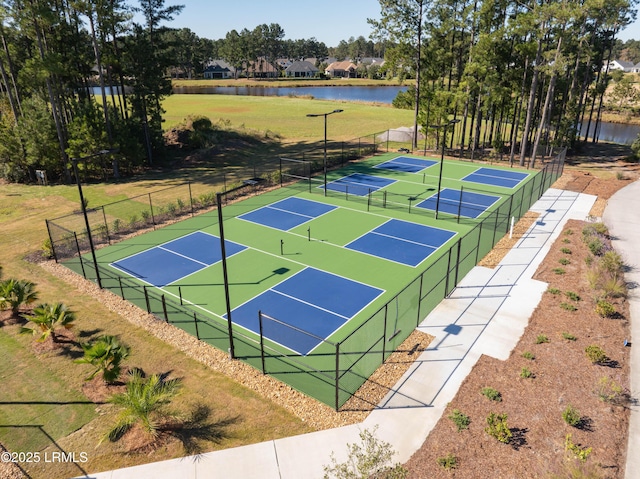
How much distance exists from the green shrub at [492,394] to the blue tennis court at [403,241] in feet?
28.7

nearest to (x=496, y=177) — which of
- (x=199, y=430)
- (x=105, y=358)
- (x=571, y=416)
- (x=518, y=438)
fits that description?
(x=571, y=416)

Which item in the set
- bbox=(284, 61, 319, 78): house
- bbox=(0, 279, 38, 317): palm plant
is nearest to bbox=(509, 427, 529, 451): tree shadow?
bbox=(0, 279, 38, 317): palm plant

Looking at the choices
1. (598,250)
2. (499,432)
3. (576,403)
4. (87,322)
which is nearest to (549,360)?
(576,403)

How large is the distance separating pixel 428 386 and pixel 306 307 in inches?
236

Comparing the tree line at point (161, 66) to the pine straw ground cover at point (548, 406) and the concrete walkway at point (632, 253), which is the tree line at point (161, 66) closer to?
the concrete walkway at point (632, 253)

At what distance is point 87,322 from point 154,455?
764 cm

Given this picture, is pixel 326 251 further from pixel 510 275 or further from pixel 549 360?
pixel 549 360

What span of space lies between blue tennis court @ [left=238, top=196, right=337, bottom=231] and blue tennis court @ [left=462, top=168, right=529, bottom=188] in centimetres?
1392

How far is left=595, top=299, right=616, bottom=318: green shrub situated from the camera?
16153mm

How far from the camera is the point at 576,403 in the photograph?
40.2 feet

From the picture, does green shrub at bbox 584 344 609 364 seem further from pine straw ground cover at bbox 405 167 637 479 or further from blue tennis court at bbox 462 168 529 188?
blue tennis court at bbox 462 168 529 188

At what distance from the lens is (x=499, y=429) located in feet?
36.2

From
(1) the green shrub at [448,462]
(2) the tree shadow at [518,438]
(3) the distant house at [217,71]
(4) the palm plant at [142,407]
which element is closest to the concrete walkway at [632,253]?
(2) the tree shadow at [518,438]

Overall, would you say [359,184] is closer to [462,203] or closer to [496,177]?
[462,203]
